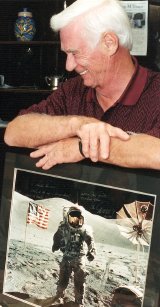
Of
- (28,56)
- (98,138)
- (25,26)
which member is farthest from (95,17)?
(28,56)

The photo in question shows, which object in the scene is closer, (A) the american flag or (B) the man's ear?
(A) the american flag

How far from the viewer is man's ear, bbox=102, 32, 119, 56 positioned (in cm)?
136

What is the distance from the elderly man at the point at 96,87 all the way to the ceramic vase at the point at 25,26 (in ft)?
7.82

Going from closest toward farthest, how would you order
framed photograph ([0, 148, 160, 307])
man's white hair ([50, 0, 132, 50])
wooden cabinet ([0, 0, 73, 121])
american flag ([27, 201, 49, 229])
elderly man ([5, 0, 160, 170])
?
framed photograph ([0, 148, 160, 307]), american flag ([27, 201, 49, 229]), elderly man ([5, 0, 160, 170]), man's white hair ([50, 0, 132, 50]), wooden cabinet ([0, 0, 73, 121])

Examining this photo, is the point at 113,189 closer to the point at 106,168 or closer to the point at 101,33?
the point at 106,168

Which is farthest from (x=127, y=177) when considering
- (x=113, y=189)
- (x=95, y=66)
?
(x=95, y=66)

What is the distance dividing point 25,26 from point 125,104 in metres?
2.60

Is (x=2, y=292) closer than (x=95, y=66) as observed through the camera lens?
Yes

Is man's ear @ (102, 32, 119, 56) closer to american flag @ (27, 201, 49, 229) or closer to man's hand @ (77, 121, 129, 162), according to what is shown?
man's hand @ (77, 121, 129, 162)

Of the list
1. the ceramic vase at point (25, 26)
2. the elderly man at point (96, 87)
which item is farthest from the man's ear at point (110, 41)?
the ceramic vase at point (25, 26)

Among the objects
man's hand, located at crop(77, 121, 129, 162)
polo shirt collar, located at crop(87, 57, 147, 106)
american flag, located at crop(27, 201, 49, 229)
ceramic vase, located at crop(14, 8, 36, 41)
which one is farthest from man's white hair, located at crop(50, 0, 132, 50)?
ceramic vase, located at crop(14, 8, 36, 41)

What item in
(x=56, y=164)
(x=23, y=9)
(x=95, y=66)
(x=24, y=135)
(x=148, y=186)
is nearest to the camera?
(x=148, y=186)

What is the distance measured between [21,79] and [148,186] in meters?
3.36

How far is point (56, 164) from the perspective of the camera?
3.17 ft
